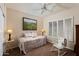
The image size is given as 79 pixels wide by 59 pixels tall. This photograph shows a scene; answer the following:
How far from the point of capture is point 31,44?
6.76ft

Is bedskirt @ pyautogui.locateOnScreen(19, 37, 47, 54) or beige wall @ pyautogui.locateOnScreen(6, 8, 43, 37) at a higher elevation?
beige wall @ pyautogui.locateOnScreen(6, 8, 43, 37)

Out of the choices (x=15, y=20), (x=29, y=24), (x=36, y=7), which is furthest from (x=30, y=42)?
(x=36, y=7)

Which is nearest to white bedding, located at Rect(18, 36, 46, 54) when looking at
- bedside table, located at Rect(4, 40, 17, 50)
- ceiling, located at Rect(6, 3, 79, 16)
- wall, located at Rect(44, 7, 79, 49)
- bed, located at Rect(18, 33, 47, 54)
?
bed, located at Rect(18, 33, 47, 54)

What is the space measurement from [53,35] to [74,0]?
32.1 inches

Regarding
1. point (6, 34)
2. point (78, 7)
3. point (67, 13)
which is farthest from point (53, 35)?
point (6, 34)

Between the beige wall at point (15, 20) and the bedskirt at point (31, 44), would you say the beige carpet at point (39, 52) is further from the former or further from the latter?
the beige wall at point (15, 20)

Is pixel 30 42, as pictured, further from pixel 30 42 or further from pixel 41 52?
pixel 41 52

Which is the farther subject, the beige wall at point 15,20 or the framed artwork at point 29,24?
the framed artwork at point 29,24

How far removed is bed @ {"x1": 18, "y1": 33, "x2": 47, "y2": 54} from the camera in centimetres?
201

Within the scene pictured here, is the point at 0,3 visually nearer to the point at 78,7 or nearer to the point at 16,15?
the point at 16,15

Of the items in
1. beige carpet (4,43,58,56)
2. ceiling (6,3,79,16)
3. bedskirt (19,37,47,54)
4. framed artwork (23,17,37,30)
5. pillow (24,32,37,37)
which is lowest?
beige carpet (4,43,58,56)

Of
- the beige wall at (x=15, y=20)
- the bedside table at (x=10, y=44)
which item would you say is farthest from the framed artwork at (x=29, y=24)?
the bedside table at (x=10, y=44)

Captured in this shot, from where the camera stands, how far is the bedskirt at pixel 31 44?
2.01m

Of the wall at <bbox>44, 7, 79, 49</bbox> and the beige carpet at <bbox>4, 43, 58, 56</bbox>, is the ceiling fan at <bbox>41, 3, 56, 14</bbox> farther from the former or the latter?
the beige carpet at <bbox>4, 43, 58, 56</bbox>
